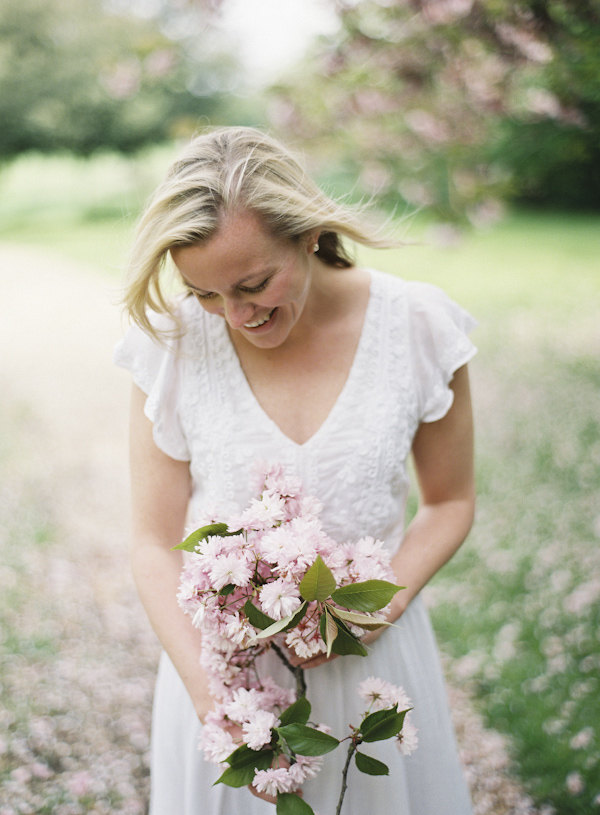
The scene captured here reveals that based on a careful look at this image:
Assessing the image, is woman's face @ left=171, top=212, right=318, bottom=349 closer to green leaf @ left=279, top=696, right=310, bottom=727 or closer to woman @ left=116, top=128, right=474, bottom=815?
woman @ left=116, top=128, right=474, bottom=815

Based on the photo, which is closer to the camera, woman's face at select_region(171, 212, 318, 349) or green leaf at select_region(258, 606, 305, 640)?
green leaf at select_region(258, 606, 305, 640)

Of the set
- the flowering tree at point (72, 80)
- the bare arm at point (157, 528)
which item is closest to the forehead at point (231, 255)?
the bare arm at point (157, 528)

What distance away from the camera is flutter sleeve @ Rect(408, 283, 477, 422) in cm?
156

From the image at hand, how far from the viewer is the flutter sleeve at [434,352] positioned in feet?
5.11

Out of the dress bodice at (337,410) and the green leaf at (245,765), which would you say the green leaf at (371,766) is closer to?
the green leaf at (245,765)

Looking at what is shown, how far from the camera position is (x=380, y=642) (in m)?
1.56

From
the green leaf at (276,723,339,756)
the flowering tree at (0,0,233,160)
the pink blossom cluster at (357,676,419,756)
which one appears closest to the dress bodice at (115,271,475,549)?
the pink blossom cluster at (357,676,419,756)

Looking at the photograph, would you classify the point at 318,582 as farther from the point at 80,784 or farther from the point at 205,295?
the point at 80,784

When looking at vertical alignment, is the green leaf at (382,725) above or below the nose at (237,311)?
below

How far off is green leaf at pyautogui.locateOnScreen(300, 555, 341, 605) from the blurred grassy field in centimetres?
89

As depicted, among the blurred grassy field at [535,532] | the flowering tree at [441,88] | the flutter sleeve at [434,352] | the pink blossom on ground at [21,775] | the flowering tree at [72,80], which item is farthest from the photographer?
the flowering tree at [72,80]

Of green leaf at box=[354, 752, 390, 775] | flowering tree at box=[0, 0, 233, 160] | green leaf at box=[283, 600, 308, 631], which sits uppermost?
flowering tree at box=[0, 0, 233, 160]

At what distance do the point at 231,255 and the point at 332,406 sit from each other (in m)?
0.42

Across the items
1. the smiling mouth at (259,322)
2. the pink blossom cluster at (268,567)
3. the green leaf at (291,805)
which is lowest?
the green leaf at (291,805)
